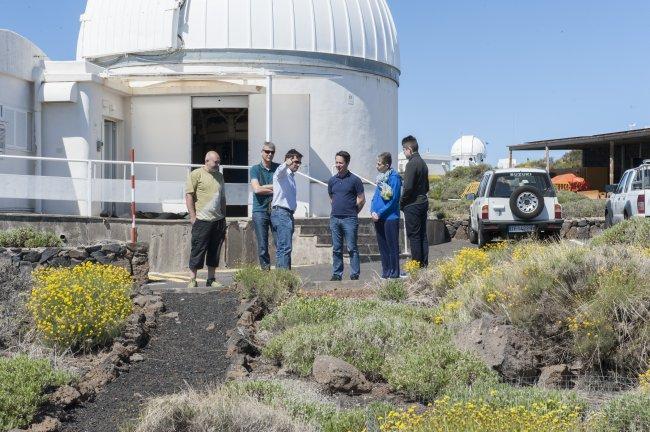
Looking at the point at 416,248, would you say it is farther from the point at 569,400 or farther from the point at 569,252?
the point at 569,400

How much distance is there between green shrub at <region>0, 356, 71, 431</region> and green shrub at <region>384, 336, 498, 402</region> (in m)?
2.33

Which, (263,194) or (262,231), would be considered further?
(262,231)

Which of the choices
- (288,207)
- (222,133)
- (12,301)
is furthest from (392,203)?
(222,133)

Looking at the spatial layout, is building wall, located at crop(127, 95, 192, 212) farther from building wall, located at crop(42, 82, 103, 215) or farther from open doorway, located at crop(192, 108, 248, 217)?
open doorway, located at crop(192, 108, 248, 217)

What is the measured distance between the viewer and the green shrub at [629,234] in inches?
451

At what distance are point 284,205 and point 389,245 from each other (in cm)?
134

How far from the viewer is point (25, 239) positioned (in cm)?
1274

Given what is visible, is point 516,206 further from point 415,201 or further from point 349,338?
point 349,338

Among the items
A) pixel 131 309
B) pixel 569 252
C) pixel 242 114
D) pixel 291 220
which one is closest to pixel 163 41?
pixel 242 114

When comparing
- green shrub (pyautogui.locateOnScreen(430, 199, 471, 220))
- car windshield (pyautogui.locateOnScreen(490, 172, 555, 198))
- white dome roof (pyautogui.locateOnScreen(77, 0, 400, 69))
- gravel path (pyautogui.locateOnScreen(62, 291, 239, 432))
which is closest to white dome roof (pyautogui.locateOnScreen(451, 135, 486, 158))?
green shrub (pyautogui.locateOnScreen(430, 199, 471, 220))

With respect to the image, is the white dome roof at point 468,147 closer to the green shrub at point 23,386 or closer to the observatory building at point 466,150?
the observatory building at point 466,150

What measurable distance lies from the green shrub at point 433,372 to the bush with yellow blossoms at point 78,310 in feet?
9.27

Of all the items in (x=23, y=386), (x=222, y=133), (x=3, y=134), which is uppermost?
(x=222, y=133)

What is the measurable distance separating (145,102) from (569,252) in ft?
44.4
